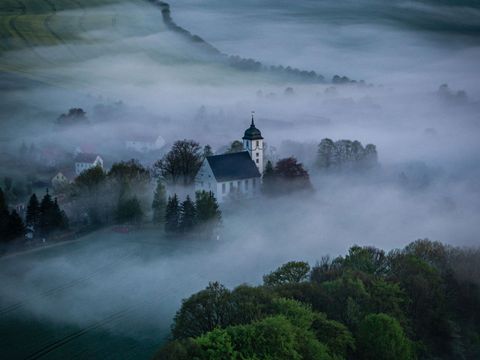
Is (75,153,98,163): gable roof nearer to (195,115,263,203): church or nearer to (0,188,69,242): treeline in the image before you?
(195,115,263,203): church

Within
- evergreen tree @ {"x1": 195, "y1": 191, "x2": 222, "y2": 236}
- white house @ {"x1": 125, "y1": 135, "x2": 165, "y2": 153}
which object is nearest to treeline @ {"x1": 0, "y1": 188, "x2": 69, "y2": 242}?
evergreen tree @ {"x1": 195, "y1": 191, "x2": 222, "y2": 236}

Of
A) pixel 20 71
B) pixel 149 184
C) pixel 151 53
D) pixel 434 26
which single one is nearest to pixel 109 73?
pixel 151 53

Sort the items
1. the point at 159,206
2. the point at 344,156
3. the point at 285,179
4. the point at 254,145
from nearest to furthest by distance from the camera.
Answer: the point at 159,206 < the point at 285,179 < the point at 254,145 < the point at 344,156

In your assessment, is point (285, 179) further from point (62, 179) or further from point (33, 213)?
point (33, 213)

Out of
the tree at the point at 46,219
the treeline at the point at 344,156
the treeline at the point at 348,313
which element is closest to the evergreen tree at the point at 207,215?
the tree at the point at 46,219

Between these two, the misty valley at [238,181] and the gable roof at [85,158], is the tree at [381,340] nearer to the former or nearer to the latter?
the misty valley at [238,181]

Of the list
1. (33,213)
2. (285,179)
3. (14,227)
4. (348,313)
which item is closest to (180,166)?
(285,179)
